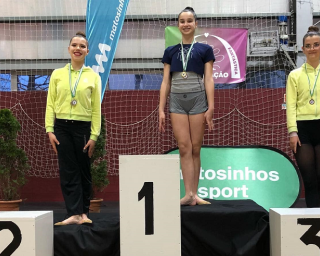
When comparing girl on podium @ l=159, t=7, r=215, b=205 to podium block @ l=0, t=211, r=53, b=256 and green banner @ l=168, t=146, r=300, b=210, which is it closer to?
podium block @ l=0, t=211, r=53, b=256

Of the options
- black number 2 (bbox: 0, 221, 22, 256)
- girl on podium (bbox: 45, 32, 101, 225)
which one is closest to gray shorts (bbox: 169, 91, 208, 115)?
girl on podium (bbox: 45, 32, 101, 225)

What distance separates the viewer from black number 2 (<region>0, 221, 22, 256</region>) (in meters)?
2.50

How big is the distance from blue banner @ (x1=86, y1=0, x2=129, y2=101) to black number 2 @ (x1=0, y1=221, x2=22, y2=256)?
3.01 meters

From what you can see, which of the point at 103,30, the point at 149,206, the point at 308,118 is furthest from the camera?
the point at 103,30

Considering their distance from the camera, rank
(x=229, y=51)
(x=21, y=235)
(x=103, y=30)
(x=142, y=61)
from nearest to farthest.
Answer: (x=21, y=235) → (x=103, y=30) → (x=229, y=51) → (x=142, y=61)

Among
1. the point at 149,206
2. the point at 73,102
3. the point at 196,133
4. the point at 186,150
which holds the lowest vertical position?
the point at 149,206

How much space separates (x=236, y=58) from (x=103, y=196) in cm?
272

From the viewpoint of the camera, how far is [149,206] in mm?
2617

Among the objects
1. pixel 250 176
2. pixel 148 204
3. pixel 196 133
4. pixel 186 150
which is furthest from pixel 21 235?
pixel 250 176

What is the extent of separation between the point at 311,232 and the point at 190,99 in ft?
4.10

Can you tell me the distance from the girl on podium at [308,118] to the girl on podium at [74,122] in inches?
55.7

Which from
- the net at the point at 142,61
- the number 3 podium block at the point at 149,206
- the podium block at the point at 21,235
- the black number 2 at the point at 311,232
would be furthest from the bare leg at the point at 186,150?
the net at the point at 142,61

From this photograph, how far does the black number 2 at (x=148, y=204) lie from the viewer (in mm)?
2604

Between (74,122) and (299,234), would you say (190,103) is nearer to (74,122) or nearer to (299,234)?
(74,122)
